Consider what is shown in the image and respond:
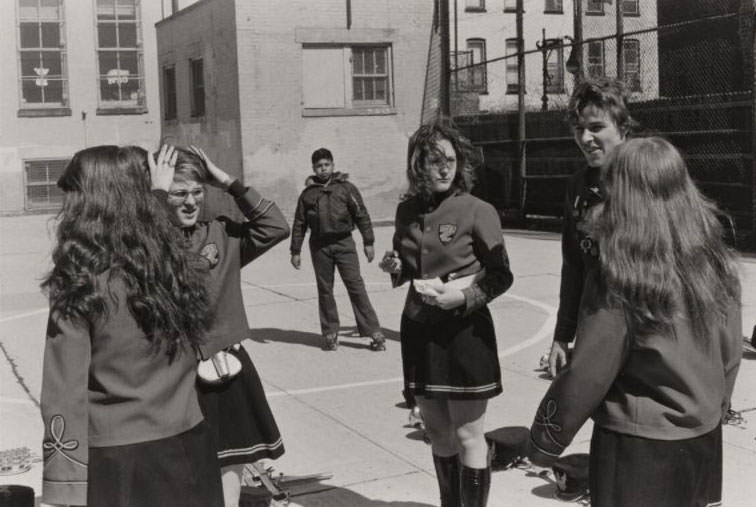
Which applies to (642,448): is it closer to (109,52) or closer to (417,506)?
(417,506)

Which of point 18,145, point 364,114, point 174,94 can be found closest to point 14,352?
point 364,114

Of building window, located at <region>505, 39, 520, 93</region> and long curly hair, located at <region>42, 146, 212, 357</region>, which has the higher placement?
building window, located at <region>505, 39, 520, 93</region>

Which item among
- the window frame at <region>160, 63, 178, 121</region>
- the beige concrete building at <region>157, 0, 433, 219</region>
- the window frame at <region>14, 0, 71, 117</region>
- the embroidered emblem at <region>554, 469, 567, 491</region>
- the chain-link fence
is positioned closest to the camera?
the embroidered emblem at <region>554, 469, 567, 491</region>

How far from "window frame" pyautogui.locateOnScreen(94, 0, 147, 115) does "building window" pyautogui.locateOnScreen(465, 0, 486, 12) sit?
12.8 meters

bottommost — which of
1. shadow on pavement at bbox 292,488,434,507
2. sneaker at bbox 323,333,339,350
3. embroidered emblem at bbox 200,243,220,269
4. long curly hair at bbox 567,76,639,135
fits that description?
shadow on pavement at bbox 292,488,434,507

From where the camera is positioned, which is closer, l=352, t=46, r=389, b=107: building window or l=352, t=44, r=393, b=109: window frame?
l=352, t=44, r=393, b=109: window frame

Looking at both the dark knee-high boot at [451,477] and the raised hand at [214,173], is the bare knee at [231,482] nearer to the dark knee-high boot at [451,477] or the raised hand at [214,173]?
the dark knee-high boot at [451,477]

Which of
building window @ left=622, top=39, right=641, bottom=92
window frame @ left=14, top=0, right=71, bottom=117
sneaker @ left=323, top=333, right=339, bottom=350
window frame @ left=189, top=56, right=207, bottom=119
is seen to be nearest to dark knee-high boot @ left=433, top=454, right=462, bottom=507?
sneaker @ left=323, top=333, right=339, bottom=350

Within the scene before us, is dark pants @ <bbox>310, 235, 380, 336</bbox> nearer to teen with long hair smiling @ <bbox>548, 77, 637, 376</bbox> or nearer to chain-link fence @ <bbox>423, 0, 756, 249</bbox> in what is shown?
teen with long hair smiling @ <bbox>548, 77, 637, 376</bbox>

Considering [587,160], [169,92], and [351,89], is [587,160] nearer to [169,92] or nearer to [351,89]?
[351,89]

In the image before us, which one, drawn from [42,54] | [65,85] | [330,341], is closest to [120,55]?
[65,85]

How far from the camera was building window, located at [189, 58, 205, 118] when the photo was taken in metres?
25.7

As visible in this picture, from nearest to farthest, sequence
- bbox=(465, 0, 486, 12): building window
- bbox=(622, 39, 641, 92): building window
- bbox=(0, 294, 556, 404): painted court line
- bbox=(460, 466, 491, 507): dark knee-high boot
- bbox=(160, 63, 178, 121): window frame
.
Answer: bbox=(460, 466, 491, 507): dark knee-high boot
bbox=(0, 294, 556, 404): painted court line
bbox=(622, 39, 641, 92): building window
bbox=(160, 63, 178, 121): window frame
bbox=(465, 0, 486, 12): building window

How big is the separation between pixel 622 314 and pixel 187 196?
1.83 meters
